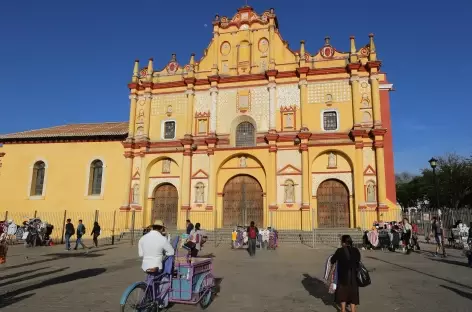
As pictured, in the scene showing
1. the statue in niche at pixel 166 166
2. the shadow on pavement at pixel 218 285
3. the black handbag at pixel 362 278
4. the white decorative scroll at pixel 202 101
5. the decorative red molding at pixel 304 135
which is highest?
the white decorative scroll at pixel 202 101

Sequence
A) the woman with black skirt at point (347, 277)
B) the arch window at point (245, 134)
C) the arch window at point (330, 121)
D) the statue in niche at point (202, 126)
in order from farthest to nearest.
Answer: the statue in niche at point (202, 126), the arch window at point (245, 134), the arch window at point (330, 121), the woman with black skirt at point (347, 277)

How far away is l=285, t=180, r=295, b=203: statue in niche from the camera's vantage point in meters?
24.1

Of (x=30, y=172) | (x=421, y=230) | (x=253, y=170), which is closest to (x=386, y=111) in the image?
(x=253, y=170)

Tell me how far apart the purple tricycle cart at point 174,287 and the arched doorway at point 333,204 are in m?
17.6

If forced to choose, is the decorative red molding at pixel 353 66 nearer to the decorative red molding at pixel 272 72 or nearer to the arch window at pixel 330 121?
the arch window at pixel 330 121

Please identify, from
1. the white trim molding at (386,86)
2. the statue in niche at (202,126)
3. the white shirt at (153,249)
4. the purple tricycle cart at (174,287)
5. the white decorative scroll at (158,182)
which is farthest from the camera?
the statue in niche at (202,126)

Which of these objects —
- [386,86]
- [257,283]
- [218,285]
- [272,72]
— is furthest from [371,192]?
[218,285]

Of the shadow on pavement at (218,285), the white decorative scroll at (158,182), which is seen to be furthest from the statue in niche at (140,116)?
the shadow on pavement at (218,285)

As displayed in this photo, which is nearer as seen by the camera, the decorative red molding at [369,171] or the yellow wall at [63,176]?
the decorative red molding at [369,171]

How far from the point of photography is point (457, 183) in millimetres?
45219

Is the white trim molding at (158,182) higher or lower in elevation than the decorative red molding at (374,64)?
lower

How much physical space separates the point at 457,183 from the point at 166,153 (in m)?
38.5

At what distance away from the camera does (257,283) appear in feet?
32.1

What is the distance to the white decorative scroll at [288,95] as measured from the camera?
2566 centimetres
